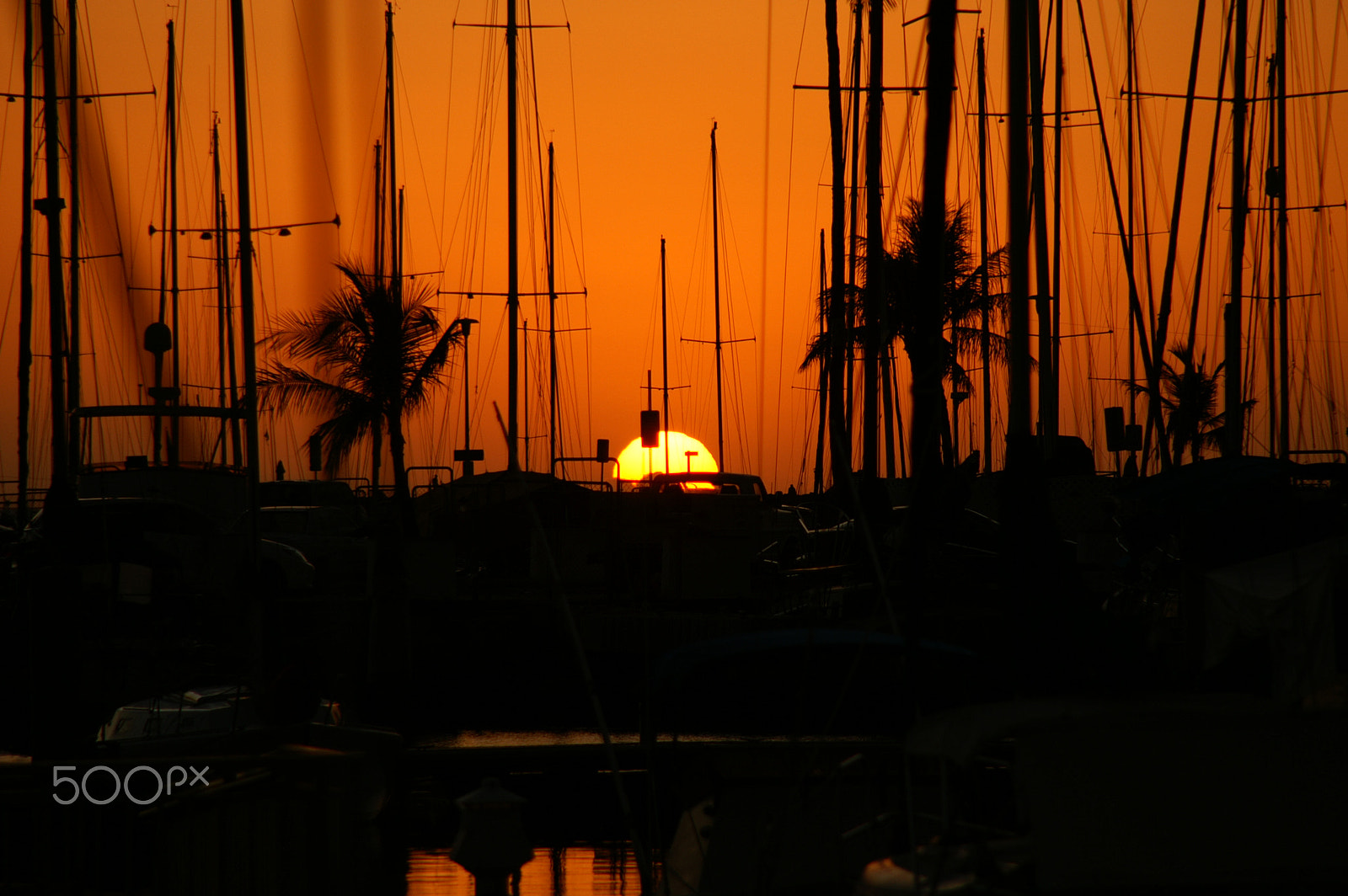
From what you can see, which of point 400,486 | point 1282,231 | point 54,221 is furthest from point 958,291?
point 54,221

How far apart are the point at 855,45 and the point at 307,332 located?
1528 cm

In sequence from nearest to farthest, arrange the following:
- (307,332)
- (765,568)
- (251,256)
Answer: (251,256) → (765,568) → (307,332)

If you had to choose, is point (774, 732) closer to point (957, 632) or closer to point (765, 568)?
point (957, 632)

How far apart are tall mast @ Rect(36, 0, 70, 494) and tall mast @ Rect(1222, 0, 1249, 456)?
1519cm

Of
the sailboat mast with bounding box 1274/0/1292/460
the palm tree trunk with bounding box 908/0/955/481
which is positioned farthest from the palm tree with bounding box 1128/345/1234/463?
the palm tree trunk with bounding box 908/0/955/481

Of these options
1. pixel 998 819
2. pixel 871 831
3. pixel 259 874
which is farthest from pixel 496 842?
pixel 998 819

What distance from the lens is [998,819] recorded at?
9.31m

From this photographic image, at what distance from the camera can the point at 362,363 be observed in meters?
33.2

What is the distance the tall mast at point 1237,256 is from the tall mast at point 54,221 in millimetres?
15193

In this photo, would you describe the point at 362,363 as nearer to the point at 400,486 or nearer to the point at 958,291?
the point at 400,486

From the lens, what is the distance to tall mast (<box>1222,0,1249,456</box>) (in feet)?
67.7

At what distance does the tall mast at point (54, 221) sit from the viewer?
14.5 metres

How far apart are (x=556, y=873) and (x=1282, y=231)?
79.9 ft

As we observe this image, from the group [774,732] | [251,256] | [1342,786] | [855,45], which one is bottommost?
[774,732]
